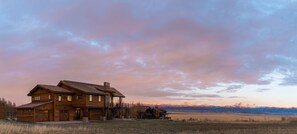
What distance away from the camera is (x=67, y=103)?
221ft

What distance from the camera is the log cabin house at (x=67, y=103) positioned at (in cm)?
6191

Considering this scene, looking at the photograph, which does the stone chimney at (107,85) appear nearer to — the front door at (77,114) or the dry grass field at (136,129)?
the front door at (77,114)

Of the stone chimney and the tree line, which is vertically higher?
the stone chimney

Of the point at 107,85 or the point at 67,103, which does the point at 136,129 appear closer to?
the point at 67,103

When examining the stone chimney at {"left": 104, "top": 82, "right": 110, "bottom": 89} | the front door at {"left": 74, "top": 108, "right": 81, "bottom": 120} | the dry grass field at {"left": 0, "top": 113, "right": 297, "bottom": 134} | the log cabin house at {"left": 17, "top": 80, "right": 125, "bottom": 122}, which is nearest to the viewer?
the dry grass field at {"left": 0, "top": 113, "right": 297, "bottom": 134}

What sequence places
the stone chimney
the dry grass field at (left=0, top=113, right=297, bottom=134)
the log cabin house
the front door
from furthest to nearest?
the stone chimney → the front door → the log cabin house → the dry grass field at (left=0, top=113, right=297, bottom=134)

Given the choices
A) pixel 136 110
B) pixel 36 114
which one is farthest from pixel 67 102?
pixel 136 110

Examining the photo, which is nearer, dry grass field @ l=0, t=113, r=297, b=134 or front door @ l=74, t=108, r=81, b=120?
dry grass field @ l=0, t=113, r=297, b=134

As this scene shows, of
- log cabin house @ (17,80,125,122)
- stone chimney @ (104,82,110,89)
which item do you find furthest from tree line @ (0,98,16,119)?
stone chimney @ (104,82,110,89)

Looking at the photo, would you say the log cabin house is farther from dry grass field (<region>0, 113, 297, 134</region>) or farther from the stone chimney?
dry grass field (<region>0, 113, 297, 134</region>)

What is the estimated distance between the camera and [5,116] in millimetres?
72438

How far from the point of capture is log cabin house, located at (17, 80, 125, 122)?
6191 centimetres

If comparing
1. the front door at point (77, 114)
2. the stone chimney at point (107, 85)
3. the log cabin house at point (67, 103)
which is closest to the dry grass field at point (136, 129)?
the log cabin house at point (67, 103)

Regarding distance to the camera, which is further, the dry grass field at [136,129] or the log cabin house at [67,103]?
the log cabin house at [67,103]
